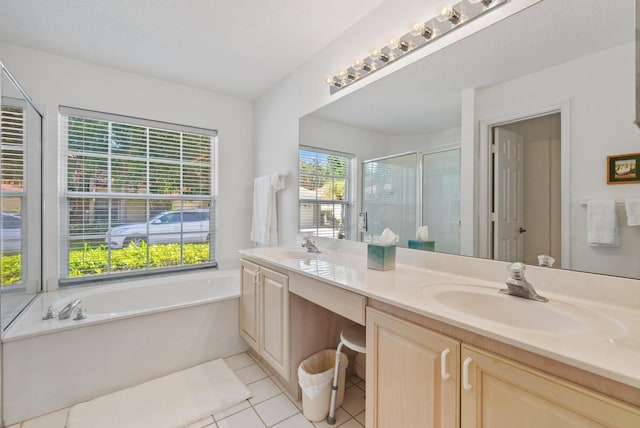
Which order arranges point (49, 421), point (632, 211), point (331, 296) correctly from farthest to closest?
point (49, 421) → point (331, 296) → point (632, 211)

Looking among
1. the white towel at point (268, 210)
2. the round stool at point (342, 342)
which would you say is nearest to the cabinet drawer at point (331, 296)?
the round stool at point (342, 342)

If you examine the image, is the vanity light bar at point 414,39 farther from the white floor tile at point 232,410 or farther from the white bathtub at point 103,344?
the white floor tile at point 232,410

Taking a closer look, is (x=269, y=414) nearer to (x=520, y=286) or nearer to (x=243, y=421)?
(x=243, y=421)

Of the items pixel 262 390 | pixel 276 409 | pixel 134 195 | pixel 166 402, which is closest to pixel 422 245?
pixel 276 409

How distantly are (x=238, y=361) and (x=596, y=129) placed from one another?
8.20 feet

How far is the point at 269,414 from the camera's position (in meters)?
1.63

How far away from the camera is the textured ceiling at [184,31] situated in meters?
1.77

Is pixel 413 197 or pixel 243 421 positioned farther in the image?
pixel 413 197

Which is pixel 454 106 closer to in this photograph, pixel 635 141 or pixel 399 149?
pixel 399 149

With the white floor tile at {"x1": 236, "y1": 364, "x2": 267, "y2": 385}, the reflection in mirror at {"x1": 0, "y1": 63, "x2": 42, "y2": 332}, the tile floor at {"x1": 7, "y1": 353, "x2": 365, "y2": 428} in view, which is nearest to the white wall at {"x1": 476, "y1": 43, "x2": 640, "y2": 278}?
the tile floor at {"x1": 7, "y1": 353, "x2": 365, "y2": 428}

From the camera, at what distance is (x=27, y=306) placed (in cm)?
200

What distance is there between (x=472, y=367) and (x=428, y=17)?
5.40ft

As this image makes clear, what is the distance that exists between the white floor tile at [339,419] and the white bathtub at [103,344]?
1.00 metres

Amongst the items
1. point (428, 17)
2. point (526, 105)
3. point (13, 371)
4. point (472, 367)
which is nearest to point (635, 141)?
point (526, 105)
